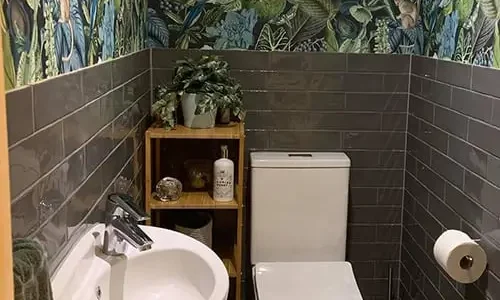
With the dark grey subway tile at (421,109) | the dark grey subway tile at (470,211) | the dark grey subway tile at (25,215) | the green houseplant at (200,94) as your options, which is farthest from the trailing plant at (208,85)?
the dark grey subway tile at (25,215)

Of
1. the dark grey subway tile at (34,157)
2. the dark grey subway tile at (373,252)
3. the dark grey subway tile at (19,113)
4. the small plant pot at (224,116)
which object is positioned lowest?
the dark grey subway tile at (373,252)

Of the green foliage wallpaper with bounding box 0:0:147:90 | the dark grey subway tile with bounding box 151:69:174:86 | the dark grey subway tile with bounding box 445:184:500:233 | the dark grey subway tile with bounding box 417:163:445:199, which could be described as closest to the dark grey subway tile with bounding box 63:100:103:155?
the green foliage wallpaper with bounding box 0:0:147:90

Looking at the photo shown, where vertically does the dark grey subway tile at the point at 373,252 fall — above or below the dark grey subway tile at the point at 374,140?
below

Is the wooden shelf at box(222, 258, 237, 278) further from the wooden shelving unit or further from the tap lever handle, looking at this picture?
the tap lever handle

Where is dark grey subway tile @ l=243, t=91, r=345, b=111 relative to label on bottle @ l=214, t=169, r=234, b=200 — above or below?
above

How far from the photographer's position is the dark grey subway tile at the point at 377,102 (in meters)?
2.79

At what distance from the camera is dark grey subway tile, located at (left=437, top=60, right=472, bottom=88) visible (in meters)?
2.18

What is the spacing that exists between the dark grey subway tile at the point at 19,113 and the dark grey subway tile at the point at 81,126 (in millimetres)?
240

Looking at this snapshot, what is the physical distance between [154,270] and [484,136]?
115 cm

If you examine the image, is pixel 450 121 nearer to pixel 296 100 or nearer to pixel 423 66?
pixel 423 66

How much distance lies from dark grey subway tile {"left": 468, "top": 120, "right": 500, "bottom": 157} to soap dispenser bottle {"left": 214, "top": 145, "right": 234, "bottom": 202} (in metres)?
0.92

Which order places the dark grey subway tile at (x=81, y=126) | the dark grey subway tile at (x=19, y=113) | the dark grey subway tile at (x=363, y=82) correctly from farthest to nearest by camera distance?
1. the dark grey subway tile at (x=363, y=82)
2. the dark grey subway tile at (x=81, y=126)
3. the dark grey subway tile at (x=19, y=113)

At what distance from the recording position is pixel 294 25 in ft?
8.87

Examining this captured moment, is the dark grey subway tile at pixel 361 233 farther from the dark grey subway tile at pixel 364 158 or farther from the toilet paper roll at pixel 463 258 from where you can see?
the toilet paper roll at pixel 463 258
